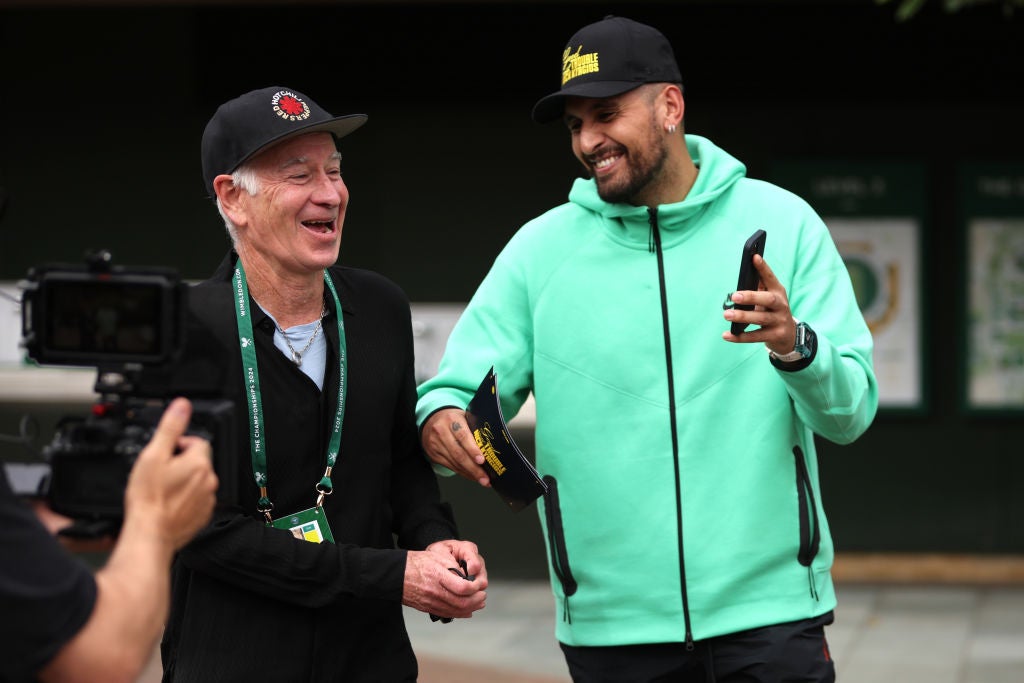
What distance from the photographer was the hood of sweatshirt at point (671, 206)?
396cm

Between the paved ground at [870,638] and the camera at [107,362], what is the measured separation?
16.5ft

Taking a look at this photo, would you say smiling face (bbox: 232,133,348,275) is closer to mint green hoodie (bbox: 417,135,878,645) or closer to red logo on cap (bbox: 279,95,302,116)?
red logo on cap (bbox: 279,95,302,116)

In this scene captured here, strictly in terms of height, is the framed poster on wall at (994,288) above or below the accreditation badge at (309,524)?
above

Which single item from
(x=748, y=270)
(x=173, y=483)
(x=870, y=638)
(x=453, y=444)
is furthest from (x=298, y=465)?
(x=870, y=638)

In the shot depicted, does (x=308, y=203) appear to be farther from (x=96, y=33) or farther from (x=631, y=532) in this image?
(x=96, y=33)

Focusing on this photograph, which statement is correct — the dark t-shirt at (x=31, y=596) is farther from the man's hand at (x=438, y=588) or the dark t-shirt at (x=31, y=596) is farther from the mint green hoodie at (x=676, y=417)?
the mint green hoodie at (x=676, y=417)

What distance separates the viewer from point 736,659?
383 cm

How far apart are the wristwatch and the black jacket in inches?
35.6

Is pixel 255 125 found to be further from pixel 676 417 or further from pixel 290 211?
pixel 676 417

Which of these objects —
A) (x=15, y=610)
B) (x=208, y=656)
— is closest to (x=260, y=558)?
(x=208, y=656)

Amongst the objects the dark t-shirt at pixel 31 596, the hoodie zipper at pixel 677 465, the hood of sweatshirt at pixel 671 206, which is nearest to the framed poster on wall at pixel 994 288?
the hood of sweatshirt at pixel 671 206

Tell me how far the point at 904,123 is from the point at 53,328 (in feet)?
24.4

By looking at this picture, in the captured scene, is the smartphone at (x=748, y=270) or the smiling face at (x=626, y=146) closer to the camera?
the smartphone at (x=748, y=270)

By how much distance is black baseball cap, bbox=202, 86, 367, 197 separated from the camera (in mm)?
3535
